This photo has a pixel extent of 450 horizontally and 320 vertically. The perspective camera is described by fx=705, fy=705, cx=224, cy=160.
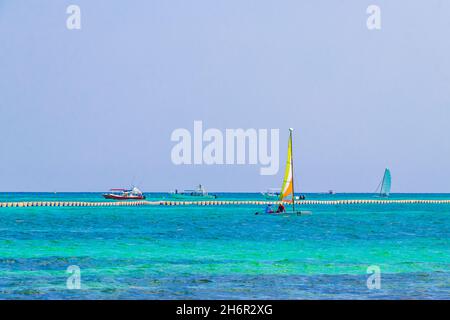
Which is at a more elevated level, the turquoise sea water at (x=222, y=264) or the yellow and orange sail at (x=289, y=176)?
the yellow and orange sail at (x=289, y=176)

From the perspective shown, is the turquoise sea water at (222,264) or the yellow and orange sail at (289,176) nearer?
the turquoise sea water at (222,264)

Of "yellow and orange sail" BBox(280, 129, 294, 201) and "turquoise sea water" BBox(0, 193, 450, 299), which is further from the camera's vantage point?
"yellow and orange sail" BBox(280, 129, 294, 201)

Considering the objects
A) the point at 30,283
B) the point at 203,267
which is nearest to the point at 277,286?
the point at 203,267

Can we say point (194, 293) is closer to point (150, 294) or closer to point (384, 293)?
point (150, 294)

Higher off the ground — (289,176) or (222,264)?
(289,176)

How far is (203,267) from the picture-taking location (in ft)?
141

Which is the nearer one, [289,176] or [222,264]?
[222,264]

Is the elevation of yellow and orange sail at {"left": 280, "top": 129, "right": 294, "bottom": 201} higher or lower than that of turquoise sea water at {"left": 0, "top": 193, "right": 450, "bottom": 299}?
higher

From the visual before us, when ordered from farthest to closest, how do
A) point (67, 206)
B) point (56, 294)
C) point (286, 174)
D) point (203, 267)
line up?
point (67, 206)
point (286, 174)
point (203, 267)
point (56, 294)

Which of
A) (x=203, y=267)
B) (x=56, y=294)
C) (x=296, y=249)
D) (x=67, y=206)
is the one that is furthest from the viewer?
(x=67, y=206)

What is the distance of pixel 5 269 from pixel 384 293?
70.9 ft
